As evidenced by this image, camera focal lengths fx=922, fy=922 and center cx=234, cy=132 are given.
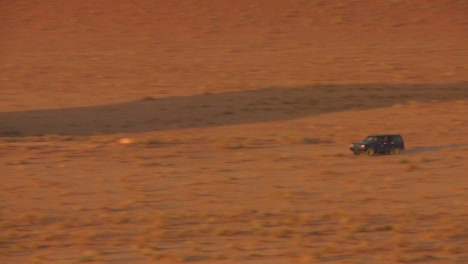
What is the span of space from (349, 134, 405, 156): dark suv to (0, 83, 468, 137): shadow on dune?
590 centimetres

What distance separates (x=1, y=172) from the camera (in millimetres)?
17984

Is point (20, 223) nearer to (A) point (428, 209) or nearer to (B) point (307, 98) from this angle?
(A) point (428, 209)

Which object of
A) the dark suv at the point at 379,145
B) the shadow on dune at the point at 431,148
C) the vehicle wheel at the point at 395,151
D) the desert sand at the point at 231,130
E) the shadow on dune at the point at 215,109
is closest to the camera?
the desert sand at the point at 231,130

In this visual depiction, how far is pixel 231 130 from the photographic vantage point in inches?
923

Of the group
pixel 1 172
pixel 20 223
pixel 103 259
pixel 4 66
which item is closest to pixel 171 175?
pixel 1 172

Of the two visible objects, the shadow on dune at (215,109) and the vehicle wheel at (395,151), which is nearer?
the vehicle wheel at (395,151)

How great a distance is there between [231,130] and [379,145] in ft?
17.5

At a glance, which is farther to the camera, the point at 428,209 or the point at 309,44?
the point at 309,44

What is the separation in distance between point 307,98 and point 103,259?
56.2 feet

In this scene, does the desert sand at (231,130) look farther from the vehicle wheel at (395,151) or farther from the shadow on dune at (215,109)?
the vehicle wheel at (395,151)

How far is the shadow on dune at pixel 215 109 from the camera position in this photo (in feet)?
79.4

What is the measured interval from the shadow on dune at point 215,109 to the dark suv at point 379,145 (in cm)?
590

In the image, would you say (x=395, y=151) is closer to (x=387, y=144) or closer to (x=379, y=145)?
(x=387, y=144)

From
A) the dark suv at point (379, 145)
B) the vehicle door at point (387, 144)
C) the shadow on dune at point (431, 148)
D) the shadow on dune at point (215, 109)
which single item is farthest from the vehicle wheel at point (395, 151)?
the shadow on dune at point (215, 109)
